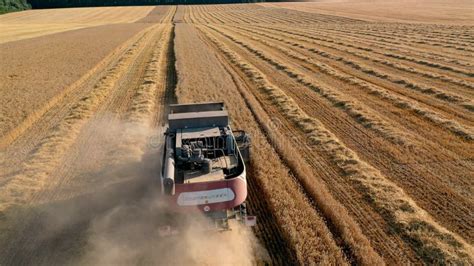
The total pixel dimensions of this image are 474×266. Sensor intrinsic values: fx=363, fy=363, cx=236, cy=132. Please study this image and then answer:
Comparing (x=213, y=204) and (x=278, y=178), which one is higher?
(x=213, y=204)

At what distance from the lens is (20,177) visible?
11.7m

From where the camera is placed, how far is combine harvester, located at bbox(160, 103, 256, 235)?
794 centimetres

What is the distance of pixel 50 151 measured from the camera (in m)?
13.7

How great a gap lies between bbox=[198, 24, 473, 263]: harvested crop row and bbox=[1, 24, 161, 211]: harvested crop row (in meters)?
9.53

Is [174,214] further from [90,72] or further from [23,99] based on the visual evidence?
[90,72]

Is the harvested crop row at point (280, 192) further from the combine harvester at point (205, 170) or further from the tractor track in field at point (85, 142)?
the tractor track in field at point (85, 142)

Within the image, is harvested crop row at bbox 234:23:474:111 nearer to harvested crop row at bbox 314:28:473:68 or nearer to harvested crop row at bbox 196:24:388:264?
harvested crop row at bbox 314:28:473:68

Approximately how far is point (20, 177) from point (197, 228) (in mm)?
6814

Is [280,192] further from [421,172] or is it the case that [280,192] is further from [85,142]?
[85,142]

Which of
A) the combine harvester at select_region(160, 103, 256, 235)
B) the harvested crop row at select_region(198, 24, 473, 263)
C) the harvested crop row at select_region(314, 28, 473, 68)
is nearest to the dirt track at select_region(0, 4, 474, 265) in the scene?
the harvested crop row at select_region(198, 24, 473, 263)

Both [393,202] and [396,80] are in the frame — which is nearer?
[393,202]

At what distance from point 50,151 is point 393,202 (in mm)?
→ 11936

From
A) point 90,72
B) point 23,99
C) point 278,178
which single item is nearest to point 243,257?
point 278,178

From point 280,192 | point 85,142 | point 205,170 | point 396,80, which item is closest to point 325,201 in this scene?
point 280,192
